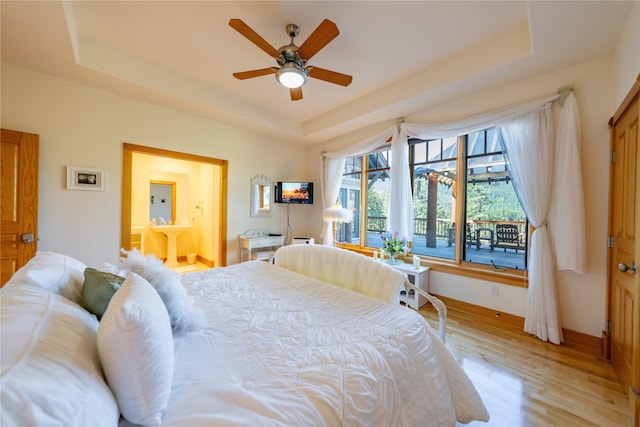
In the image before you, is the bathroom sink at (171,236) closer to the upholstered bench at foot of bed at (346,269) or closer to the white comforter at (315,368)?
the upholstered bench at foot of bed at (346,269)

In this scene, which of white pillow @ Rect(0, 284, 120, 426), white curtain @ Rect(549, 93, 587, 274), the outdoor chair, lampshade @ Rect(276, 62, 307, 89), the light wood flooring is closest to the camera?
white pillow @ Rect(0, 284, 120, 426)

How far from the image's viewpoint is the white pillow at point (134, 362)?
677 mm

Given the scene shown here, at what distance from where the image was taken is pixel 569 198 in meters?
2.22

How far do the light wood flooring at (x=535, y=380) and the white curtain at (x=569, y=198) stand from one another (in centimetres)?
79

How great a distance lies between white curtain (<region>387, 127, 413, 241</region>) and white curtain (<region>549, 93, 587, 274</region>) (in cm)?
151

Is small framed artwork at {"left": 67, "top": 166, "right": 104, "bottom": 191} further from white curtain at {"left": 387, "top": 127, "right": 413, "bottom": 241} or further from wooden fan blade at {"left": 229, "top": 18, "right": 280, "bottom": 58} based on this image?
white curtain at {"left": 387, "top": 127, "right": 413, "bottom": 241}

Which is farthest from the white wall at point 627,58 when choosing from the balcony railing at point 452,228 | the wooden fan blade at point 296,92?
the wooden fan blade at point 296,92

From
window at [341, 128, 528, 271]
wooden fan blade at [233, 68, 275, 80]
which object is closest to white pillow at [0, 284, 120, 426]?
wooden fan blade at [233, 68, 275, 80]

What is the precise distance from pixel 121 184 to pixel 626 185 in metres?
4.96

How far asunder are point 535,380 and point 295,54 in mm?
3226

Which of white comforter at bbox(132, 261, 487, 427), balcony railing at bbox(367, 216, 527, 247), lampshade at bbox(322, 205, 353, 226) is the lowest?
white comforter at bbox(132, 261, 487, 427)

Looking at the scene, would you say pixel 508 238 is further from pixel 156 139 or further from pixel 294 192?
pixel 156 139

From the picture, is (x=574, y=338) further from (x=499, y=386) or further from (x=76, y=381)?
(x=76, y=381)

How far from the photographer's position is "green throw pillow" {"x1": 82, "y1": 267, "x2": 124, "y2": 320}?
976 millimetres
